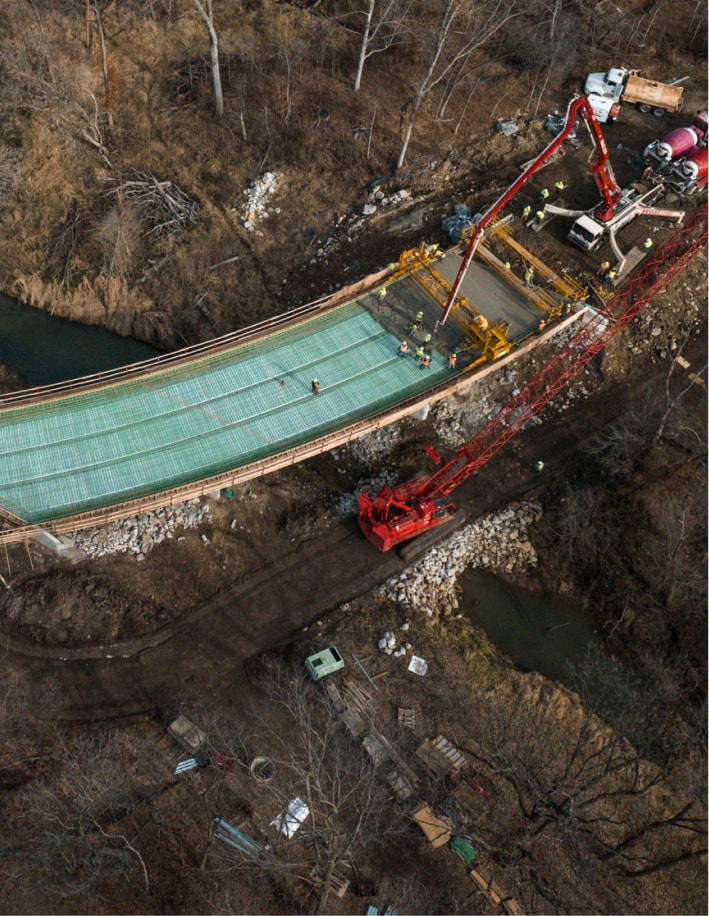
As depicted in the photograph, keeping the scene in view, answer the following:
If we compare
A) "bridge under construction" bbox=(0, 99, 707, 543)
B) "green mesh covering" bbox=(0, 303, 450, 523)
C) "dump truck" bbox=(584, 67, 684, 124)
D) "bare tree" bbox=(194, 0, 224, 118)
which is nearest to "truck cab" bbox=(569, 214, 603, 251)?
"bridge under construction" bbox=(0, 99, 707, 543)

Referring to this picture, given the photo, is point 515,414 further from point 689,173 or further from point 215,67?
point 215,67

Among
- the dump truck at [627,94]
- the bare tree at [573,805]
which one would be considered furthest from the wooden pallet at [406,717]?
the dump truck at [627,94]

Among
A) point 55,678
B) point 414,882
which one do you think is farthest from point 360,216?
point 414,882

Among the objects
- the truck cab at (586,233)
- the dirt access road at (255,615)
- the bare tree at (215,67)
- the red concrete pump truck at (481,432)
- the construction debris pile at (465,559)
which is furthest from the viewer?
the bare tree at (215,67)

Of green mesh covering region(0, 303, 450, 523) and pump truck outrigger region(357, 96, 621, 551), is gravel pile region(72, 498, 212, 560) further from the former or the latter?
pump truck outrigger region(357, 96, 621, 551)

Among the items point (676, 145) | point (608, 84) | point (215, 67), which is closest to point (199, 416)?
point (215, 67)

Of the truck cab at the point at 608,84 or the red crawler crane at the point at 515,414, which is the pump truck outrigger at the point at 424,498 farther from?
the truck cab at the point at 608,84

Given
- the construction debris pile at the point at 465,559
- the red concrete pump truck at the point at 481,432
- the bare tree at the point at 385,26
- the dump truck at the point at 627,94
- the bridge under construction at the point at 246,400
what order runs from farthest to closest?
the bare tree at the point at 385,26
the dump truck at the point at 627,94
the construction debris pile at the point at 465,559
the red concrete pump truck at the point at 481,432
the bridge under construction at the point at 246,400

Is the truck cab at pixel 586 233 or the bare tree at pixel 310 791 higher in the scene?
the truck cab at pixel 586 233
